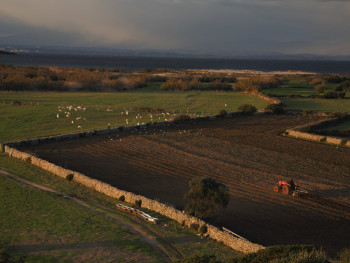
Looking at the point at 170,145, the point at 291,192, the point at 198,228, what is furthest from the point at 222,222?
the point at 170,145

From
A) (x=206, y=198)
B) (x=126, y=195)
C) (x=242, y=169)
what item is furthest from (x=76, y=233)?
(x=242, y=169)

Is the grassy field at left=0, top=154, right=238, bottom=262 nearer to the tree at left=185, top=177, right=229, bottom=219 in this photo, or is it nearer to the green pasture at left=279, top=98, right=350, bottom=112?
the tree at left=185, top=177, right=229, bottom=219

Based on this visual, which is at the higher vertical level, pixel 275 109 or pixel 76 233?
pixel 275 109

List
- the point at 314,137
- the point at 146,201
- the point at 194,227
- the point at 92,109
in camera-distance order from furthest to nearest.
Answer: the point at 92,109
the point at 314,137
the point at 146,201
the point at 194,227

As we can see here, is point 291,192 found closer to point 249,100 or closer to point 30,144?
point 30,144

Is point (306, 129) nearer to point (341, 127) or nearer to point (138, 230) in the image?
point (341, 127)

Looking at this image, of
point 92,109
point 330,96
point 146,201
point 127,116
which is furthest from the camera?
point 330,96

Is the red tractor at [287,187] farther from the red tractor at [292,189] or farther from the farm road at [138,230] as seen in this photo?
the farm road at [138,230]
